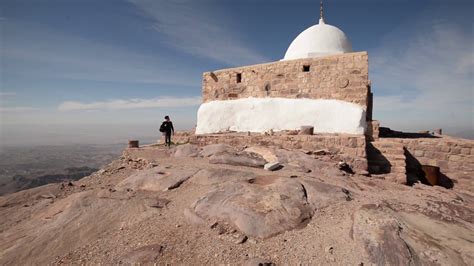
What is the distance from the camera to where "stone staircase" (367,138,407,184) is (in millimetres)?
7895

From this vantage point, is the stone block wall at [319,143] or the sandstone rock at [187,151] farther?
the sandstone rock at [187,151]

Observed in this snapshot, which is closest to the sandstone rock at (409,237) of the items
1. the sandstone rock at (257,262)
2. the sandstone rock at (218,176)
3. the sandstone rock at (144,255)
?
the sandstone rock at (257,262)

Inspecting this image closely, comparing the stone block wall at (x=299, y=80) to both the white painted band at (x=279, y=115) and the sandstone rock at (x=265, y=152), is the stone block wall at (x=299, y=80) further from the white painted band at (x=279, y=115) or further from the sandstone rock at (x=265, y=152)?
the sandstone rock at (x=265, y=152)

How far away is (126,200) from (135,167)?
406 cm

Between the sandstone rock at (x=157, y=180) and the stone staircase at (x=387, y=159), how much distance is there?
637cm

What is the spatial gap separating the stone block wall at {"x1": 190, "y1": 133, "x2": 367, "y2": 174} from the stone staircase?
74 cm

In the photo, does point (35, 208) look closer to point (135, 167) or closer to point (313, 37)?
point (135, 167)

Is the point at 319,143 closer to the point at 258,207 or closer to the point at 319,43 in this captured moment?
the point at 258,207

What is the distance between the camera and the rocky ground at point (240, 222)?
3.59 m

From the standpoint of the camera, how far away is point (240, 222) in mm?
4246

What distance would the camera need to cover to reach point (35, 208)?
6328 millimetres

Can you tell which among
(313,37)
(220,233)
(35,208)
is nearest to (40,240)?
(35,208)

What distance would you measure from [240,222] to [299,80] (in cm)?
804

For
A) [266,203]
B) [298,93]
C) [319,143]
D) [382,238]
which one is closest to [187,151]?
[319,143]
